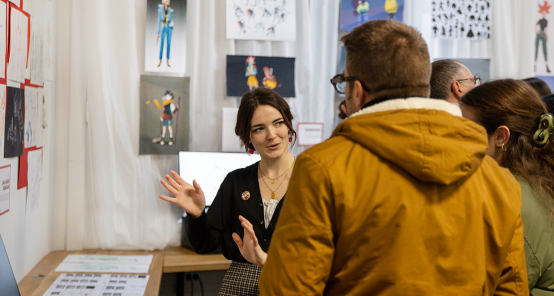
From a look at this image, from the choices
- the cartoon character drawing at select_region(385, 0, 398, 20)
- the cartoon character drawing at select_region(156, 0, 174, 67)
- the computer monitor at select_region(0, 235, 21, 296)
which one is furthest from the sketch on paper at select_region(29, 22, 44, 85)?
the cartoon character drawing at select_region(385, 0, 398, 20)

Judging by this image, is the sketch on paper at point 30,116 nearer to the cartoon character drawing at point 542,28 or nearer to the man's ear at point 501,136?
the man's ear at point 501,136

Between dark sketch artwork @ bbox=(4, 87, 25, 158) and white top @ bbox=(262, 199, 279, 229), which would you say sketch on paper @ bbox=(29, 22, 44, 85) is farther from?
white top @ bbox=(262, 199, 279, 229)

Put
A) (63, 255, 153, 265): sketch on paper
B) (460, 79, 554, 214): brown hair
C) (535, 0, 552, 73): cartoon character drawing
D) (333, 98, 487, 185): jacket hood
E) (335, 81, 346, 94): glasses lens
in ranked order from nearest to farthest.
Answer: (333, 98, 487, 185): jacket hood < (335, 81, 346, 94): glasses lens < (460, 79, 554, 214): brown hair < (63, 255, 153, 265): sketch on paper < (535, 0, 552, 73): cartoon character drawing

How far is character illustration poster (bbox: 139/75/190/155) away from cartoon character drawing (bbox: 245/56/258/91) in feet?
1.17

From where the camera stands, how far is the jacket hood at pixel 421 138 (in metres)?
0.77

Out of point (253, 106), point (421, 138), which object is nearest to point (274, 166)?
point (253, 106)

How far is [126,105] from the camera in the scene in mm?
2434

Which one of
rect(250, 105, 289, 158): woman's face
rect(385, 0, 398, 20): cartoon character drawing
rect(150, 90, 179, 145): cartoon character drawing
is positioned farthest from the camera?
rect(385, 0, 398, 20): cartoon character drawing

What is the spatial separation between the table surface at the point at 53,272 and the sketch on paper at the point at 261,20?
4.41 feet

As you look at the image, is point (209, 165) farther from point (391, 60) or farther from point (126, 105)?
point (391, 60)

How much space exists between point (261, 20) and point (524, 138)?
1.71 meters

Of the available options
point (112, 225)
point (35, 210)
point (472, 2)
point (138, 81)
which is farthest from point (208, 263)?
point (472, 2)

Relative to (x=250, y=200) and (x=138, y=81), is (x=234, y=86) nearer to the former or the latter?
(x=138, y=81)

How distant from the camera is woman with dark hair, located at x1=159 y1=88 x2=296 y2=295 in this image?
5.51 feet
